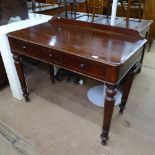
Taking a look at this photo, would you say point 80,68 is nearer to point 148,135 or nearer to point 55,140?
point 55,140

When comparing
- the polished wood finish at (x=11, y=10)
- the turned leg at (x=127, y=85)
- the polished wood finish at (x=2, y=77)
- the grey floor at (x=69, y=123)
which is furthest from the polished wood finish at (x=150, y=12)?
the polished wood finish at (x=2, y=77)

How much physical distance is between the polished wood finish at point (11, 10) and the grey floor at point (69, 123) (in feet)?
2.62

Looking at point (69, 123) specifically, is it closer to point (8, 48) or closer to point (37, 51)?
point (37, 51)

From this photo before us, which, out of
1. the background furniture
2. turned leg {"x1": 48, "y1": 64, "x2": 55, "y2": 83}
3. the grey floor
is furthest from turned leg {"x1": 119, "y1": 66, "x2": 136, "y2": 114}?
the background furniture

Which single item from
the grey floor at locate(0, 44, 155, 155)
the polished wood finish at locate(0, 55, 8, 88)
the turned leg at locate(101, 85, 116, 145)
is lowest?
the grey floor at locate(0, 44, 155, 155)

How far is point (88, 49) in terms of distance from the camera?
1.20 m

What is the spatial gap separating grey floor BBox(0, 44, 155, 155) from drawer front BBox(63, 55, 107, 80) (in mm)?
631

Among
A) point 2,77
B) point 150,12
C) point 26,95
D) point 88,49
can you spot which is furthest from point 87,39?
point 150,12

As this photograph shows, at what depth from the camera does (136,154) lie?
4.44 feet

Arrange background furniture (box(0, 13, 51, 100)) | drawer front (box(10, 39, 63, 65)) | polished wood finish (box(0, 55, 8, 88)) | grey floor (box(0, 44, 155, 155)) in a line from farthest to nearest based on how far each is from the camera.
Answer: polished wood finish (box(0, 55, 8, 88)) < background furniture (box(0, 13, 51, 100)) < grey floor (box(0, 44, 155, 155)) < drawer front (box(10, 39, 63, 65))

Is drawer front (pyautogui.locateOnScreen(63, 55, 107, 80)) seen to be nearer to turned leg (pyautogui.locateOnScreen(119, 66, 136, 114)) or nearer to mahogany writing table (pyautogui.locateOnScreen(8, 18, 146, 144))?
mahogany writing table (pyautogui.locateOnScreen(8, 18, 146, 144))

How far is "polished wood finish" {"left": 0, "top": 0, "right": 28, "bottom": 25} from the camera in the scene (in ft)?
5.82

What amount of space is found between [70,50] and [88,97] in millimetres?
898

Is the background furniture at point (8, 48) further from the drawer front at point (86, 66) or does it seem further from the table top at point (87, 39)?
the drawer front at point (86, 66)
